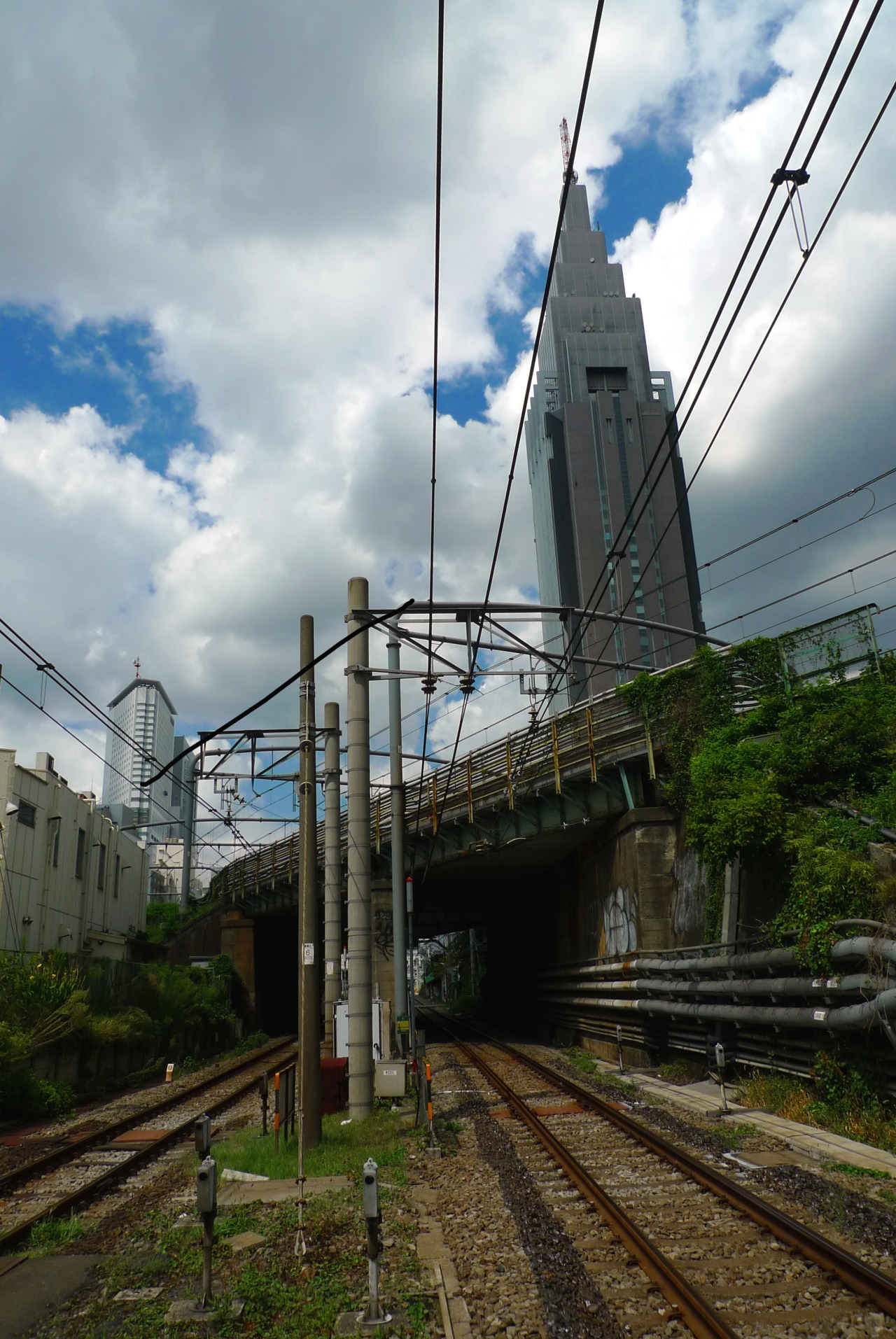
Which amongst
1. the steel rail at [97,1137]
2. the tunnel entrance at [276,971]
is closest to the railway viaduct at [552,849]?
the tunnel entrance at [276,971]

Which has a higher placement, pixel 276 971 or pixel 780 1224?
pixel 276 971

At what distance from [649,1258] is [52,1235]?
21.3 ft

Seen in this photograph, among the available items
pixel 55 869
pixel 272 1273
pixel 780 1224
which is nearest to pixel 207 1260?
pixel 272 1273

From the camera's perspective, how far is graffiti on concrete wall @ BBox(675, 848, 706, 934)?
19.8 m

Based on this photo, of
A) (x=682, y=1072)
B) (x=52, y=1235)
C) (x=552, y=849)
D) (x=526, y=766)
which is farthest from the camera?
(x=552, y=849)

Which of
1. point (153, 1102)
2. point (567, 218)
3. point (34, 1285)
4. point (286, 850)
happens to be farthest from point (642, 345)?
point (34, 1285)

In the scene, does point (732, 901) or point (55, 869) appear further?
point (55, 869)

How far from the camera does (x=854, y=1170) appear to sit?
10047 millimetres

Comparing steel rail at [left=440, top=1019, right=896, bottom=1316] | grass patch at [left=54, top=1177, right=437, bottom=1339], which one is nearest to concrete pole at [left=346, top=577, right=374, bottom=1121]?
steel rail at [left=440, top=1019, right=896, bottom=1316]

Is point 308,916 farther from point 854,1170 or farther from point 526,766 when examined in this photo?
point 526,766

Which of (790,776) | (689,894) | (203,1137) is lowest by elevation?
(203,1137)

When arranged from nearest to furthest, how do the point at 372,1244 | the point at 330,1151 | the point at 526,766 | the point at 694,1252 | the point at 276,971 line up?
the point at 372,1244 < the point at 694,1252 < the point at 330,1151 < the point at 526,766 < the point at 276,971

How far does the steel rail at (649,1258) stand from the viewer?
6.24m

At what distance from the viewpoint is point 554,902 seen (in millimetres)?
32656
